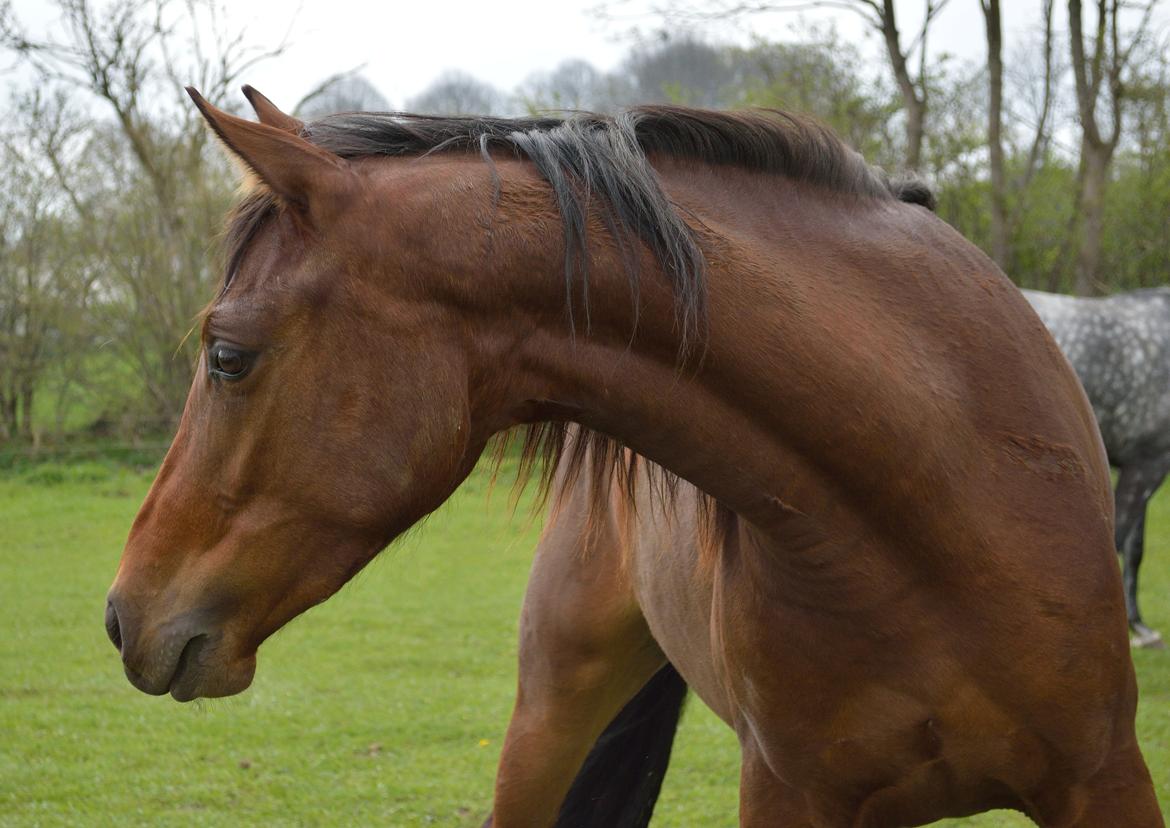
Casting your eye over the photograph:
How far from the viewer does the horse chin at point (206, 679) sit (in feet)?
5.58

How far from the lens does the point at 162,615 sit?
1676 mm

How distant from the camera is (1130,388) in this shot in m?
6.93

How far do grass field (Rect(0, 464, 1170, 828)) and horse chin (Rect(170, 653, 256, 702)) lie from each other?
365 millimetres

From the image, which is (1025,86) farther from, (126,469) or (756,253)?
(756,253)

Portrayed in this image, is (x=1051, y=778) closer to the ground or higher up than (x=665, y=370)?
closer to the ground

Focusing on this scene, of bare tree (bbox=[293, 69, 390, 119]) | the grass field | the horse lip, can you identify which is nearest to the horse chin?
the horse lip

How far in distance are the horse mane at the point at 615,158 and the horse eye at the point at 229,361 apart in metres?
0.14

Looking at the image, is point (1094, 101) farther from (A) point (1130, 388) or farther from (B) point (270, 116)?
(B) point (270, 116)

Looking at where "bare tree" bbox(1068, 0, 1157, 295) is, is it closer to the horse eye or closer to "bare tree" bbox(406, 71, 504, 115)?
"bare tree" bbox(406, 71, 504, 115)

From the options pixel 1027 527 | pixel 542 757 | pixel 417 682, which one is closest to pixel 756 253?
pixel 1027 527

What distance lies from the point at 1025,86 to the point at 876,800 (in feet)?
51.4

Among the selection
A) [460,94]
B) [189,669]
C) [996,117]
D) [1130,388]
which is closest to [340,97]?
[460,94]

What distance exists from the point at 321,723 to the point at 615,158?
4556 millimetres

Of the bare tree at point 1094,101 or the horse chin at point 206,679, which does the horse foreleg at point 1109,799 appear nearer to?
the horse chin at point 206,679
